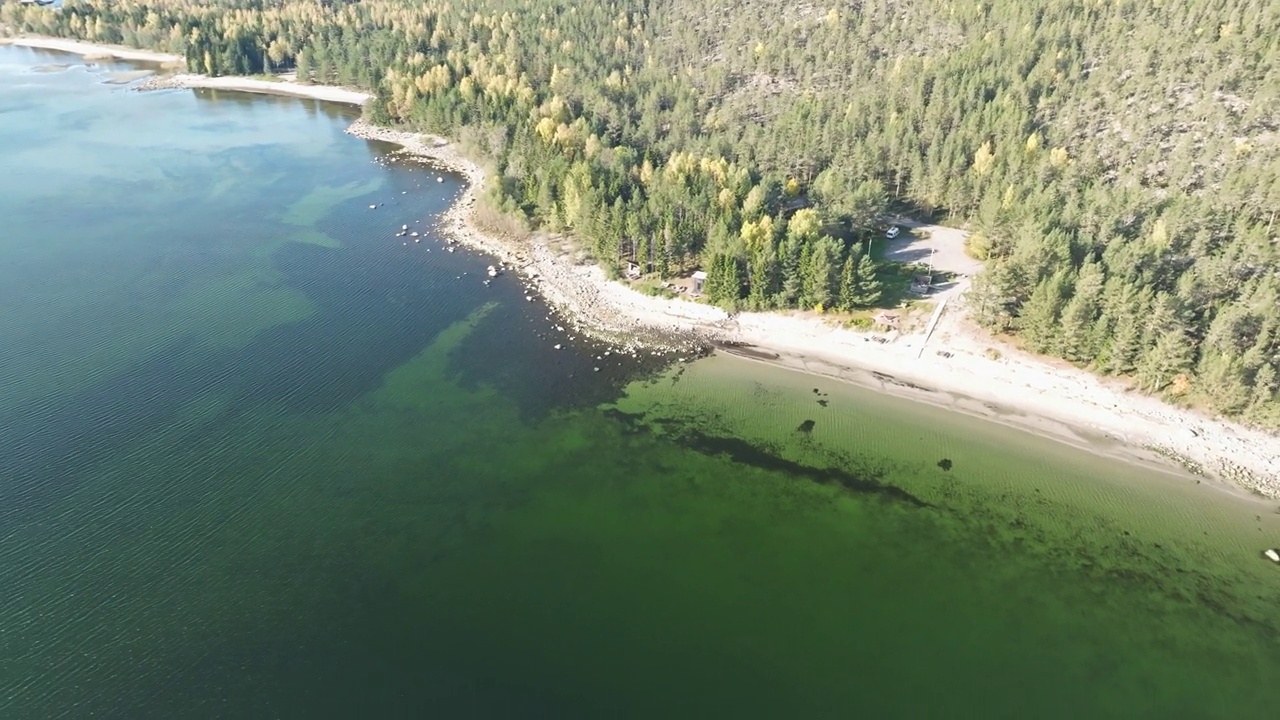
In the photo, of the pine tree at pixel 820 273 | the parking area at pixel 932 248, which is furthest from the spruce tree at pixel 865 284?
the parking area at pixel 932 248

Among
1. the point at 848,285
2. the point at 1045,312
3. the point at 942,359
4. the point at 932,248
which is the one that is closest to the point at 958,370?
the point at 942,359

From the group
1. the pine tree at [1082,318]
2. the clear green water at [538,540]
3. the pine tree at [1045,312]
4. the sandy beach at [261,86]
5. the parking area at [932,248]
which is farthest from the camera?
the sandy beach at [261,86]

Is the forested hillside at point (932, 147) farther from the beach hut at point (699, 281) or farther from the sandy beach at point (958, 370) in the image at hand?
the beach hut at point (699, 281)

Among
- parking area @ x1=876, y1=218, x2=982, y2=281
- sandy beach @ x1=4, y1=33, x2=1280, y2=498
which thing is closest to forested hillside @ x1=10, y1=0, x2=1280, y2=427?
sandy beach @ x1=4, y1=33, x2=1280, y2=498

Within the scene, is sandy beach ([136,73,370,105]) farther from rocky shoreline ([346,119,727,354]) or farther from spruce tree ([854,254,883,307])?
spruce tree ([854,254,883,307])

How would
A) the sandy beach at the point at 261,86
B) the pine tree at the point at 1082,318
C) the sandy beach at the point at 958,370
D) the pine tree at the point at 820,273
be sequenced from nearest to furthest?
the sandy beach at the point at 958,370 → the pine tree at the point at 1082,318 → the pine tree at the point at 820,273 → the sandy beach at the point at 261,86

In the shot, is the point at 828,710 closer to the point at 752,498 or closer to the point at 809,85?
the point at 752,498

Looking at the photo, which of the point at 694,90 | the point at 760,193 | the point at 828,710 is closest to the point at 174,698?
the point at 828,710
